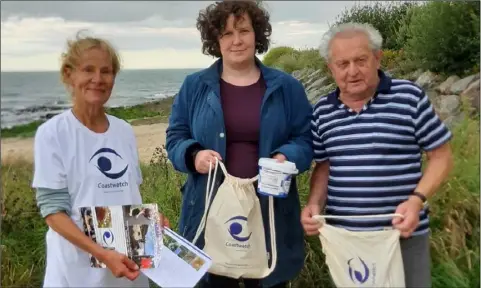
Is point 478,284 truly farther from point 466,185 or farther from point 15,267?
point 15,267

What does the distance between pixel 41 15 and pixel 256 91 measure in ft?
4.46

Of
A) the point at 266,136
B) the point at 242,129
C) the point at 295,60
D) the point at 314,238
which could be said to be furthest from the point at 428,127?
the point at 295,60

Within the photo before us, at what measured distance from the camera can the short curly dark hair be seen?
282cm

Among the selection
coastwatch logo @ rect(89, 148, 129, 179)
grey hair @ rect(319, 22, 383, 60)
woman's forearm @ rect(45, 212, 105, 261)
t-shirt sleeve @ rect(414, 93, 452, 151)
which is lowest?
woman's forearm @ rect(45, 212, 105, 261)

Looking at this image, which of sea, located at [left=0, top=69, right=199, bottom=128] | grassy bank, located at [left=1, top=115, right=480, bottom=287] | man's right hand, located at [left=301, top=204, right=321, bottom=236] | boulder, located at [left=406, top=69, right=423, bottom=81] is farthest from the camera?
boulder, located at [left=406, top=69, right=423, bottom=81]

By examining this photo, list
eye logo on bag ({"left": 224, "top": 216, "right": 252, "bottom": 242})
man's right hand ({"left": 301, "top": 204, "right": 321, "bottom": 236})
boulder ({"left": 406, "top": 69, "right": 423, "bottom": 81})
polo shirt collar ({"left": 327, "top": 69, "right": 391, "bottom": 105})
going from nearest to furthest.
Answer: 1. polo shirt collar ({"left": 327, "top": 69, "right": 391, "bottom": 105})
2. man's right hand ({"left": 301, "top": 204, "right": 321, "bottom": 236})
3. eye logo on bag ({"left": 224, "top": 216, "right": 252, "bottom": 242})
4. boulder ({"left": 406, "top": 69, "right": 423, "bottom": 81})

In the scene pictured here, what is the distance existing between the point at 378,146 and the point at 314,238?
1304mm

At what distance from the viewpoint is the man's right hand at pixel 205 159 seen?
273 cm

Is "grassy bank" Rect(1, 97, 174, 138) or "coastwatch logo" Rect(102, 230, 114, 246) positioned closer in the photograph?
"coastwatch logo" Rect(102, 230, 114, 246)

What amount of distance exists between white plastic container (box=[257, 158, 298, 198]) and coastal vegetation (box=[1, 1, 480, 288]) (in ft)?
2.91

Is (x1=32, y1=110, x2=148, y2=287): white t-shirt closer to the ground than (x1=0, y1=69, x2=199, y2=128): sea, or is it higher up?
closer to the ground

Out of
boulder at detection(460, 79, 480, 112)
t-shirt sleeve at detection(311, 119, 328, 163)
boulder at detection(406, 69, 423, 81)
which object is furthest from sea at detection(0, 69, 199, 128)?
boulder at detection(460, 79, 480, 112)

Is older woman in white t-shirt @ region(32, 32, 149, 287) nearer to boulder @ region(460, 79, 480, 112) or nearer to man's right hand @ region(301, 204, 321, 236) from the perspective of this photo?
man's right hand @ region(301, 204, 321, 236)

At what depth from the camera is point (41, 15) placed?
3.29 meters
